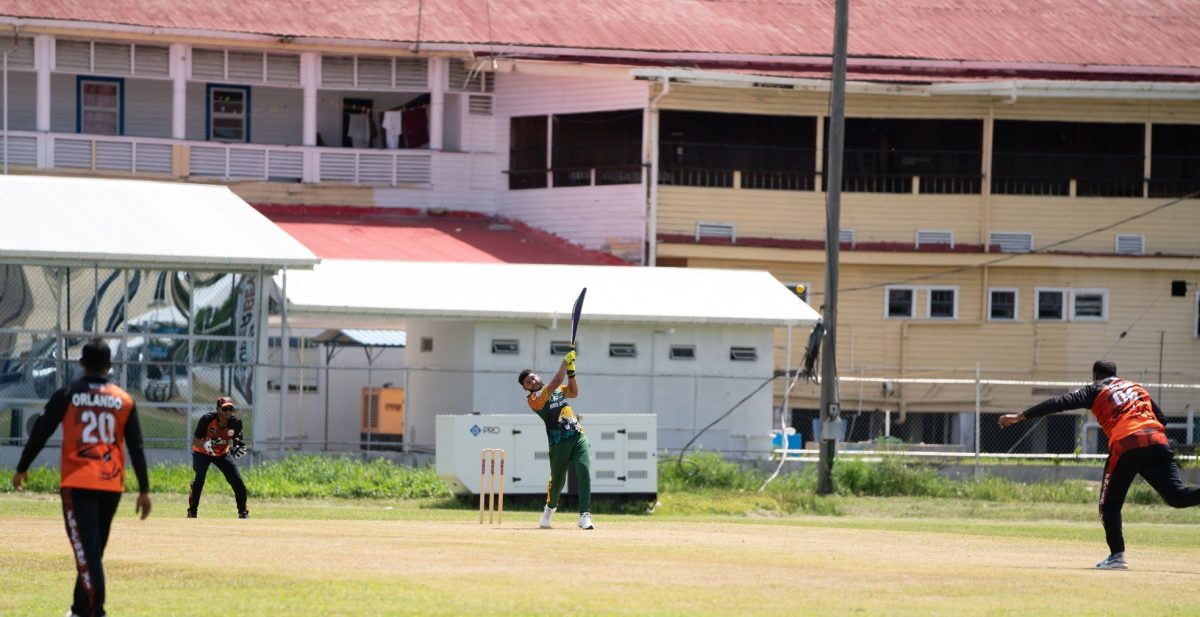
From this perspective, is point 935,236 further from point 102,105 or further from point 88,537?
point 88,537

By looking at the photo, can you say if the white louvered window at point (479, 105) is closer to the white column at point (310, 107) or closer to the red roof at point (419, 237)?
the red roof at point (419, 237)

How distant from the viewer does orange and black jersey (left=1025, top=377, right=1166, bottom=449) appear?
15500 mm

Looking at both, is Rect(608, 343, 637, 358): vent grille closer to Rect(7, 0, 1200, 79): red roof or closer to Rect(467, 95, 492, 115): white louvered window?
Rect(7, 0, 1200, 79): red roof

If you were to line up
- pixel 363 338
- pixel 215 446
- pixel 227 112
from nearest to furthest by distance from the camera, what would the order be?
pixel 215 446, pixel 363 338, pixel 227 112

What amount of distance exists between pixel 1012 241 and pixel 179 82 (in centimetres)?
1912

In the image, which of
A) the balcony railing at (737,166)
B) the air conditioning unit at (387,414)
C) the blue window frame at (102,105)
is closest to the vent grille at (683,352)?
the air conditioning unit at (387,414)

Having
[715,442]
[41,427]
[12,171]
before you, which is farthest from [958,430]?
[41,427]

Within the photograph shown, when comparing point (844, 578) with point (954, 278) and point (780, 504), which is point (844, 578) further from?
point (954, 278)

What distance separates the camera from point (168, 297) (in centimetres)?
Answer: 3031

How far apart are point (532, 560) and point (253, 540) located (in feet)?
10.0

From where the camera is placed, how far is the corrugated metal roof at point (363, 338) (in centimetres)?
3838

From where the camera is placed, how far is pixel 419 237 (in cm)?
3934

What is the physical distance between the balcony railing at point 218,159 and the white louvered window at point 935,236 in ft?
37.2

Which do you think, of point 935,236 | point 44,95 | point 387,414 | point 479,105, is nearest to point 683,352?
point 387,414
